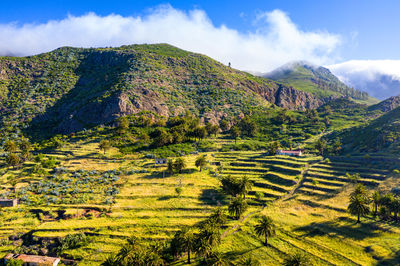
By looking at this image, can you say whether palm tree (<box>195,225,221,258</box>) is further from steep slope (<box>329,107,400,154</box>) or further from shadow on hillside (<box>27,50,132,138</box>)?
shadow on hillside (<box>27,50,132,138</box>)

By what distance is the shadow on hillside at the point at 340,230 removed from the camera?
53219 mm

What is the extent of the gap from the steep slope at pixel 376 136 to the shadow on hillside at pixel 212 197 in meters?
75.5

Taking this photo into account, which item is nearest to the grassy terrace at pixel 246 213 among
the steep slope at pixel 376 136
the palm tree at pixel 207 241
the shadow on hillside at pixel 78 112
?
the palm tree at pixel 207 241

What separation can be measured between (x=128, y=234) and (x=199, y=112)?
122 meters

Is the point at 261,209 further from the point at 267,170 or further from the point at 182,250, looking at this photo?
the point at 182,250

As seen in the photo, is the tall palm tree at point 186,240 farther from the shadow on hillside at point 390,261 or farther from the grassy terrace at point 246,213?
the shadow on hillside at point 390,261

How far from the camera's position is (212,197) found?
235 feet

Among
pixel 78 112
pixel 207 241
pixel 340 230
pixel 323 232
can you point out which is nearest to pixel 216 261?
pixel 207 241

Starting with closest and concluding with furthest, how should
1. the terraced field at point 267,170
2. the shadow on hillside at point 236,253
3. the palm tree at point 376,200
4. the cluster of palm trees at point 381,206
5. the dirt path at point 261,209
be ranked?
the shadow on hillside at point 236,253
the cluster of palm trees at point 381,206
the dirt path at point 261,209
the palm tree at point 376,200
the terraced field at point 267,170

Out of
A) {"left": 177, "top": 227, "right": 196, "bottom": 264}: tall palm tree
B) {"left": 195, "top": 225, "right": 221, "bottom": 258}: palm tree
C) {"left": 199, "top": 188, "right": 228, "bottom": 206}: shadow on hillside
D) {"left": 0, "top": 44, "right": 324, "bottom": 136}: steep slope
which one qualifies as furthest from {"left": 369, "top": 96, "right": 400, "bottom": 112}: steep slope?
{"left": 177, "top": 227, "right": 196, "bottom": 264}: tall palm tree

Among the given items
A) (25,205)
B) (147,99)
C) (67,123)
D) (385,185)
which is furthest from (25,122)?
(385,185)

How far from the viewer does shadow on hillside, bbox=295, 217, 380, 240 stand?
53219 mm

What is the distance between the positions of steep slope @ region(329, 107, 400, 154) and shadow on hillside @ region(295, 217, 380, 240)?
5048cm

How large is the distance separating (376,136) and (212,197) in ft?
307
